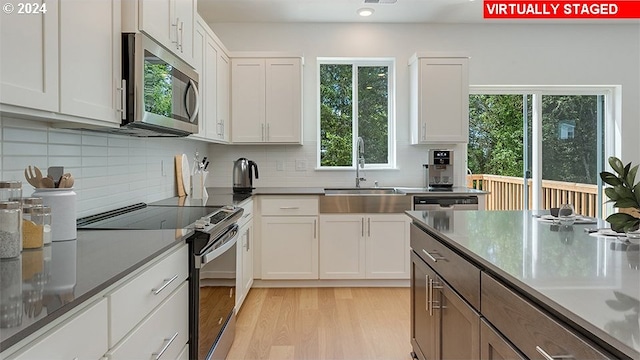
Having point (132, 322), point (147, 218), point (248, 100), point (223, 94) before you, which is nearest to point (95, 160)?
point (147, 218)

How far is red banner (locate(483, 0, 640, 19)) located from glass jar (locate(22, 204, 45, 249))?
4211 mm

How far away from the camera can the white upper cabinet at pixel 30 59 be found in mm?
1177

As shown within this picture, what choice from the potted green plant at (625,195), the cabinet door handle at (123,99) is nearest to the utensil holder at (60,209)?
the cabinet door handle at (123,99)

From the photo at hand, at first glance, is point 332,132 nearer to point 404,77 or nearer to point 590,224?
point 404,77

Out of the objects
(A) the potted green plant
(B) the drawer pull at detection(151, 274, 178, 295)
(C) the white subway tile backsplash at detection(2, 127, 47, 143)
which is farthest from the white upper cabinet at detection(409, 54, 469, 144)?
(C) the white subway tile backsplash at detection(2, 127, 47, 143)

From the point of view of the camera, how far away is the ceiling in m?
3.96

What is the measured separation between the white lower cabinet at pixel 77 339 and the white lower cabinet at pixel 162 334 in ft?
0.30

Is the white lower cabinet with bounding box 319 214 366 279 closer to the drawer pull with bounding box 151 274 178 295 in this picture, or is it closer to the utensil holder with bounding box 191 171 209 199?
the utensil holder with bounding box 191 171 209 199

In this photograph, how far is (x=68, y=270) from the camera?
1.14m

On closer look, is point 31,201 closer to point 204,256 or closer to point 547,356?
point 204,256

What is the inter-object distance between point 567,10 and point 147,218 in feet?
14.6

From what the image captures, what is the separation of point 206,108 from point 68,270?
241cm

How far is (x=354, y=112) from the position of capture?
184 inches

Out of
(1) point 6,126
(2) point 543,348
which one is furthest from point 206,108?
(2) point 543,348
